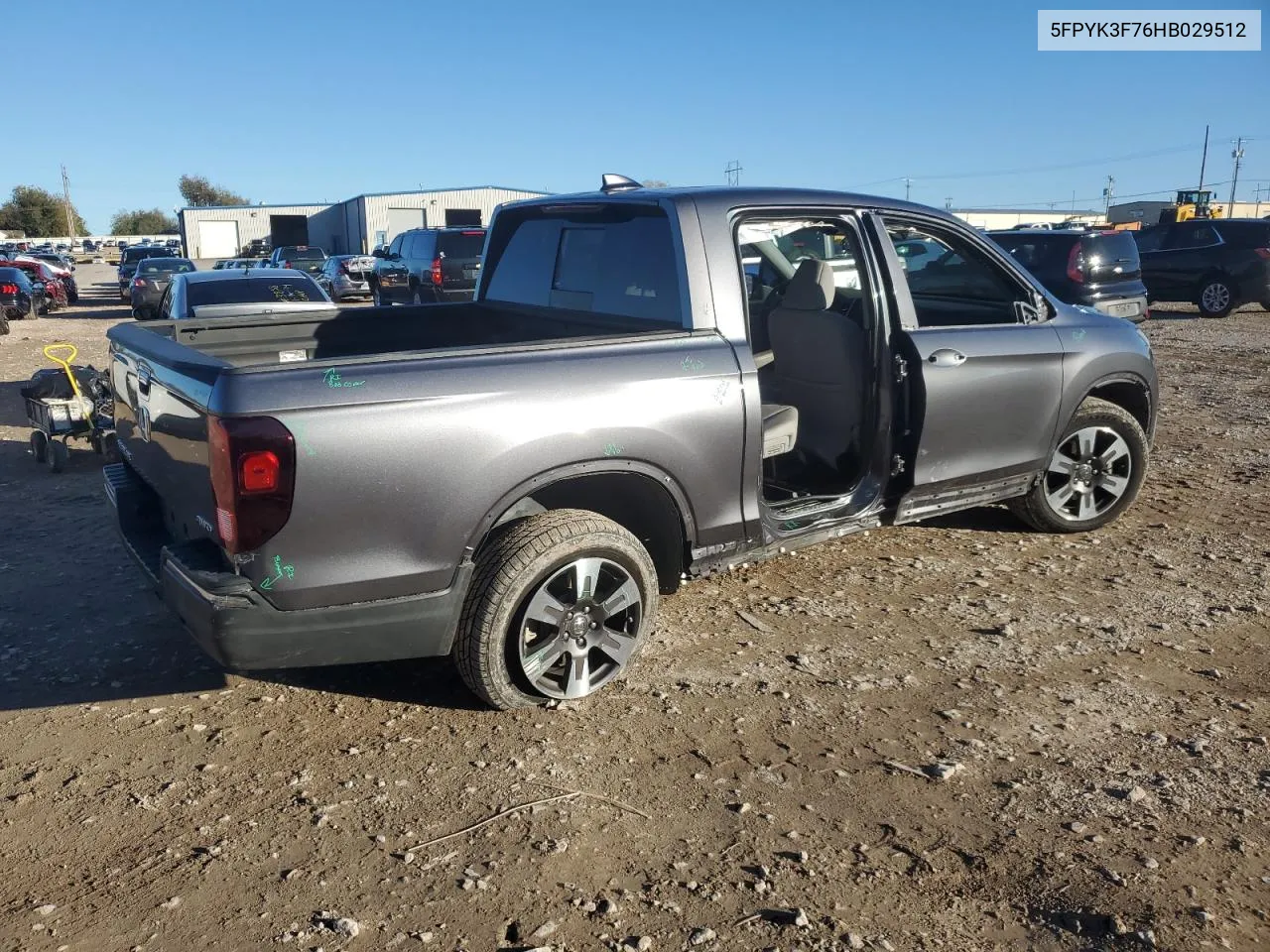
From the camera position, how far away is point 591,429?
3531mm

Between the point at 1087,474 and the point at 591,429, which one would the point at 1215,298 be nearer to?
the point at 1087,474

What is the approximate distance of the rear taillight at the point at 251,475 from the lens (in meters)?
3.01

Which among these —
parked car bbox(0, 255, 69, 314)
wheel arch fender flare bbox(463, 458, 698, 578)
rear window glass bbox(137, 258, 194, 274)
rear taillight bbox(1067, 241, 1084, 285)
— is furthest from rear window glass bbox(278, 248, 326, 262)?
wheel arch fender flare bbox(463, 458, 698, 578)

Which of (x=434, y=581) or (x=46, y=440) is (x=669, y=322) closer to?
(x=434, y=581)

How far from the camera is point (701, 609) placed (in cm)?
480

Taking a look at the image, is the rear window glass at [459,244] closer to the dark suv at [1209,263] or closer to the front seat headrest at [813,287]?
the dark suv at [1209,263]

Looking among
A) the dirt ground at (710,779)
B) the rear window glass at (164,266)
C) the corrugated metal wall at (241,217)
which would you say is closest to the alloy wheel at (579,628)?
the dirt ground at (710,779)

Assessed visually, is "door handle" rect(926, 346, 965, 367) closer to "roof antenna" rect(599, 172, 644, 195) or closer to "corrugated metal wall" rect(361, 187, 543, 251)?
"roof antenna" rect(599, 172, 644, 195)

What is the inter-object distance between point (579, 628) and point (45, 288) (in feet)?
87.7

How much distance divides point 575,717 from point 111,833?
4.99ft

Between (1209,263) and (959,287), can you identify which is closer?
(959,287)

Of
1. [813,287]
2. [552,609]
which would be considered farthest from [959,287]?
[552,609]

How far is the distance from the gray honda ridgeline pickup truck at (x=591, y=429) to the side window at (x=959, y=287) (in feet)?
0.07

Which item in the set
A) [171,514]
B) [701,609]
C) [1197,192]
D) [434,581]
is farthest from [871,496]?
[1197,192]
